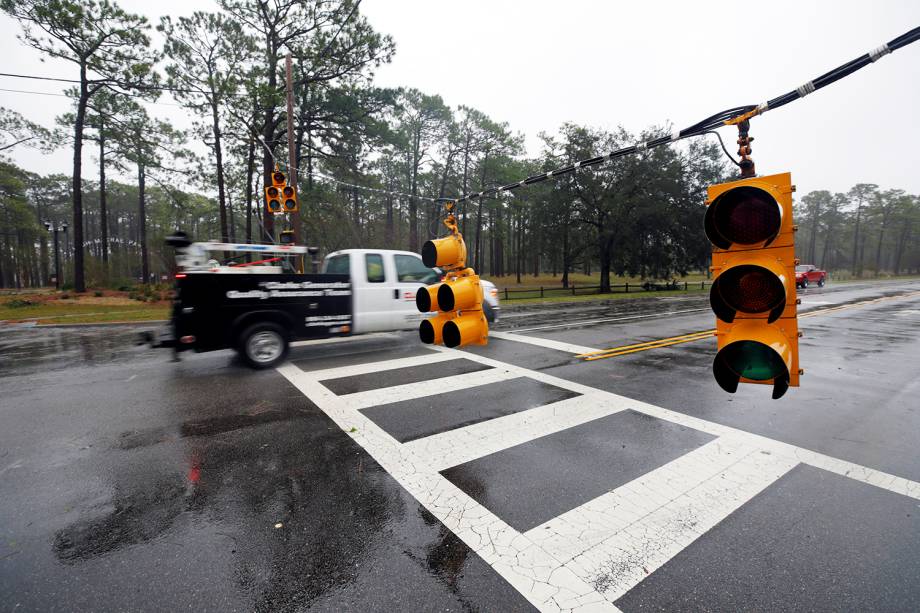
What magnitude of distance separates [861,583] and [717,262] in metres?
2.15

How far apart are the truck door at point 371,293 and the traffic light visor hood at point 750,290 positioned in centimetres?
725

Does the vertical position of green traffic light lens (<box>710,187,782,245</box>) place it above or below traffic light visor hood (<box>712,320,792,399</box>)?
above

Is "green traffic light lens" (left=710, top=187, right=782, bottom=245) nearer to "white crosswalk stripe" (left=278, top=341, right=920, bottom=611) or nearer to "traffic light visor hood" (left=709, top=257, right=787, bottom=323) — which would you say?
"traffic light visor hood" (left=709, top=257, right=787, bottom=323)

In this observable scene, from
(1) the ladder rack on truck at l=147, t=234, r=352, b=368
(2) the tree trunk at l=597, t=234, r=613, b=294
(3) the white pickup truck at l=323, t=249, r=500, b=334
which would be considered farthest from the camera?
(2) the tree trunk at l=597, t=234, r=613, b=294

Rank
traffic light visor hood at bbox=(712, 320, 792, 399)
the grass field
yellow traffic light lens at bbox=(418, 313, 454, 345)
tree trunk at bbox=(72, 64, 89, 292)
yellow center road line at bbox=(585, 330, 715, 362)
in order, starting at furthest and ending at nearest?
tree trunk at bbox=(72, 64, 89, 292)
the grass field
yellow center road line at bbox=(585, 330, 715, 362)
yellow traffic light lens at bbox=(418, 313, 454, 345)
traffic light visor hood at bbox=(712, 320, 792, 399)

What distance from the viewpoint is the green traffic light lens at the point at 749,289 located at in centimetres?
185

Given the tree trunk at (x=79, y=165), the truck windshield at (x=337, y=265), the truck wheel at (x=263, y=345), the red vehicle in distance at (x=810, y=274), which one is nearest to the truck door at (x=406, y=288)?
the truck windshield at (x=337, y=265)

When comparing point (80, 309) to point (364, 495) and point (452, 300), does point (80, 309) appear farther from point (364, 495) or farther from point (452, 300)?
point (452, 300)

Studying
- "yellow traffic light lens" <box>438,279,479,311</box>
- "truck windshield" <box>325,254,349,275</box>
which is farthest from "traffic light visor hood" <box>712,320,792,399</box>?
"truck windshield" <box>325,254,349,275</box>

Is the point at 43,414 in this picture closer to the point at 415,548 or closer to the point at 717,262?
the point at 415,548

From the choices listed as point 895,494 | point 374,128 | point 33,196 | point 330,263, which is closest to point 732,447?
point 895,494

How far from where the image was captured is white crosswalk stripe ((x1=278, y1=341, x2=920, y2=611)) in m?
2.48

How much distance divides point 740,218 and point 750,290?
0.36m

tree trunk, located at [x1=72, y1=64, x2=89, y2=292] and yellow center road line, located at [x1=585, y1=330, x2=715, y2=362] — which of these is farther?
tree trunk, located at [x1=72, y1=64, x2=89, y2=292]
